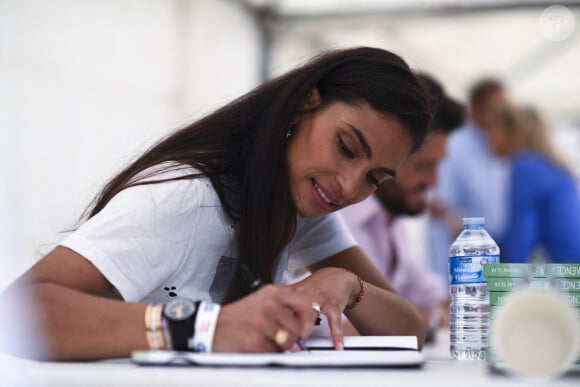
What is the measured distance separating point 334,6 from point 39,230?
9.52 feet

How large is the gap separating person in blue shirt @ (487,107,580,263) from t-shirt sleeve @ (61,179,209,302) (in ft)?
9.00

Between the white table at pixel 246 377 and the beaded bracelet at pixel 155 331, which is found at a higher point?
the beaded bracelet at pixel 155 331

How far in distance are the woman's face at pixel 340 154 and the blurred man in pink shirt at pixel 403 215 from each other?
1193 mm

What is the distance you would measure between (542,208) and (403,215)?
1239 millimetres

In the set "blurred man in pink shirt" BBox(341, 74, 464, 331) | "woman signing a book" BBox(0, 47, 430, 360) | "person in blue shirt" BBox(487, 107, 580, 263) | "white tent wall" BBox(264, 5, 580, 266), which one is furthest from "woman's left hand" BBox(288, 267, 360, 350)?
→ "white tent wall" BBox(264, 5, 580, 266)

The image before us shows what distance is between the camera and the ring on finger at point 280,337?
110cm

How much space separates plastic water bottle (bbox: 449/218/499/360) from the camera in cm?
143

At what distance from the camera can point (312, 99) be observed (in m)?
1.61

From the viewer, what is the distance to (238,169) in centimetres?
158

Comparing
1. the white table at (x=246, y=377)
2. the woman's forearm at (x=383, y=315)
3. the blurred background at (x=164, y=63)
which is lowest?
the woman's forearm at (x=383, y=315)

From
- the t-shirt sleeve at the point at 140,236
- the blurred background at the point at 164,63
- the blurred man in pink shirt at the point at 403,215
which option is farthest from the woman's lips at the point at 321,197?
the blurred man in pink shirt at the point at 403,215

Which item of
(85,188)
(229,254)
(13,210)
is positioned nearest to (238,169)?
(229,254)

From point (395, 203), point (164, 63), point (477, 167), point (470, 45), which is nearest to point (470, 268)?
point (395, 203)

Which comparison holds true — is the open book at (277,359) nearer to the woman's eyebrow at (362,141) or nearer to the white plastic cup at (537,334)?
the white plastic cup at (537,334)
